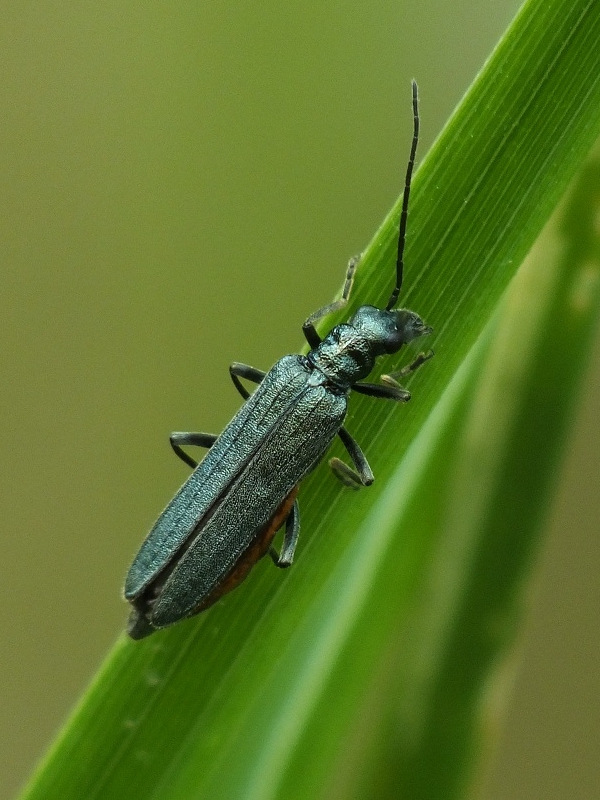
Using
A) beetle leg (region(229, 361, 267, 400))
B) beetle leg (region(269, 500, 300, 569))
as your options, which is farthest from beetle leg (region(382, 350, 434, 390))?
beetle leg (region(229, 361, 267, 400))

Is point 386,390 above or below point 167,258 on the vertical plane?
above

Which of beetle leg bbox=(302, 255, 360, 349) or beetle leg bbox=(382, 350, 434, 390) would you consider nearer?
beetle leg bbox=(382, 350, 434, 390)

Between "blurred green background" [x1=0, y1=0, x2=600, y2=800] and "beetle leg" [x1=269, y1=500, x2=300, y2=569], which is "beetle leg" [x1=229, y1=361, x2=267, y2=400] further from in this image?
"blurred green background" [x1=0, y1=0, x2=600, y2=800]

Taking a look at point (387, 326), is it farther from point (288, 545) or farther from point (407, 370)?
point (288, 545)

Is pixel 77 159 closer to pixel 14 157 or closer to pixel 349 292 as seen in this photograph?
pixel 14 157

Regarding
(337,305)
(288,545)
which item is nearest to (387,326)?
(337,305)

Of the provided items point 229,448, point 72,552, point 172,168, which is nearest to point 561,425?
point 229,448

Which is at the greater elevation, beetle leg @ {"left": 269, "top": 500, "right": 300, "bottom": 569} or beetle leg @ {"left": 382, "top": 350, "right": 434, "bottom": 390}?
beetle leg @ {"left": 382, "top": 350, "right": 434, "bottom": 390}

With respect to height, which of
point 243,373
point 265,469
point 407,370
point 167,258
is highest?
point 407,370
